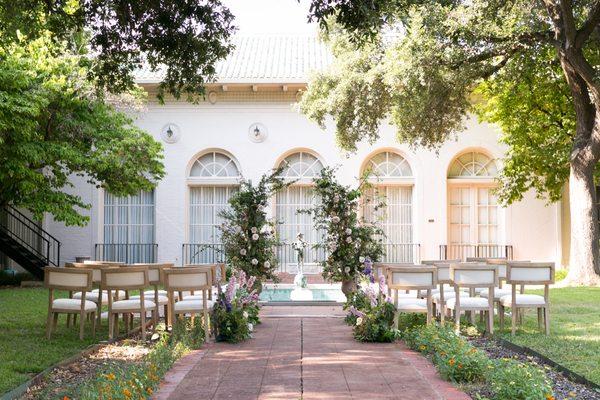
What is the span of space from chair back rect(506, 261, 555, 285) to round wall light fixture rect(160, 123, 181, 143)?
13829mm

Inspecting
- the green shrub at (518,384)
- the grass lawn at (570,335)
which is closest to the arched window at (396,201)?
the grass lawn at (570,335)

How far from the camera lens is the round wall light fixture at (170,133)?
2203cm

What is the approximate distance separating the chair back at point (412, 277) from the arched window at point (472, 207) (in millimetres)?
12840

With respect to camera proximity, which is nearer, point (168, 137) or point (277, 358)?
point (277, 358)

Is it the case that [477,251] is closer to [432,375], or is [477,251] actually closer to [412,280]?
[412,280]

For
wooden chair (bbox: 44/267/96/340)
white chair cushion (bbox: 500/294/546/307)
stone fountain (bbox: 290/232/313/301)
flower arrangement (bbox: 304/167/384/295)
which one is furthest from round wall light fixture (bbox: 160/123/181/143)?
white chair cushion (bbox: 500/294/546/307)

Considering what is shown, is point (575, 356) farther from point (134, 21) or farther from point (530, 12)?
point (530, 12)

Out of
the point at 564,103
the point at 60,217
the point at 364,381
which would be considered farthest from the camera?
the point at 564,103

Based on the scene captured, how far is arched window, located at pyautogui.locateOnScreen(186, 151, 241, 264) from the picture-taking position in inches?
877

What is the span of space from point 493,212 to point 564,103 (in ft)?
12.9

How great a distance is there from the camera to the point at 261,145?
72.2 feet

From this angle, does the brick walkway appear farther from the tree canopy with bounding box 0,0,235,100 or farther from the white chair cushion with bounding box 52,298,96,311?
the tree canopy with bounding box 0,0,235,100

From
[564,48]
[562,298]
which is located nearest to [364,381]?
[562,298]

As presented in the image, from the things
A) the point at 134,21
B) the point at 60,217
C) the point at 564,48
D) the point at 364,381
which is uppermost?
the point at 564,48
